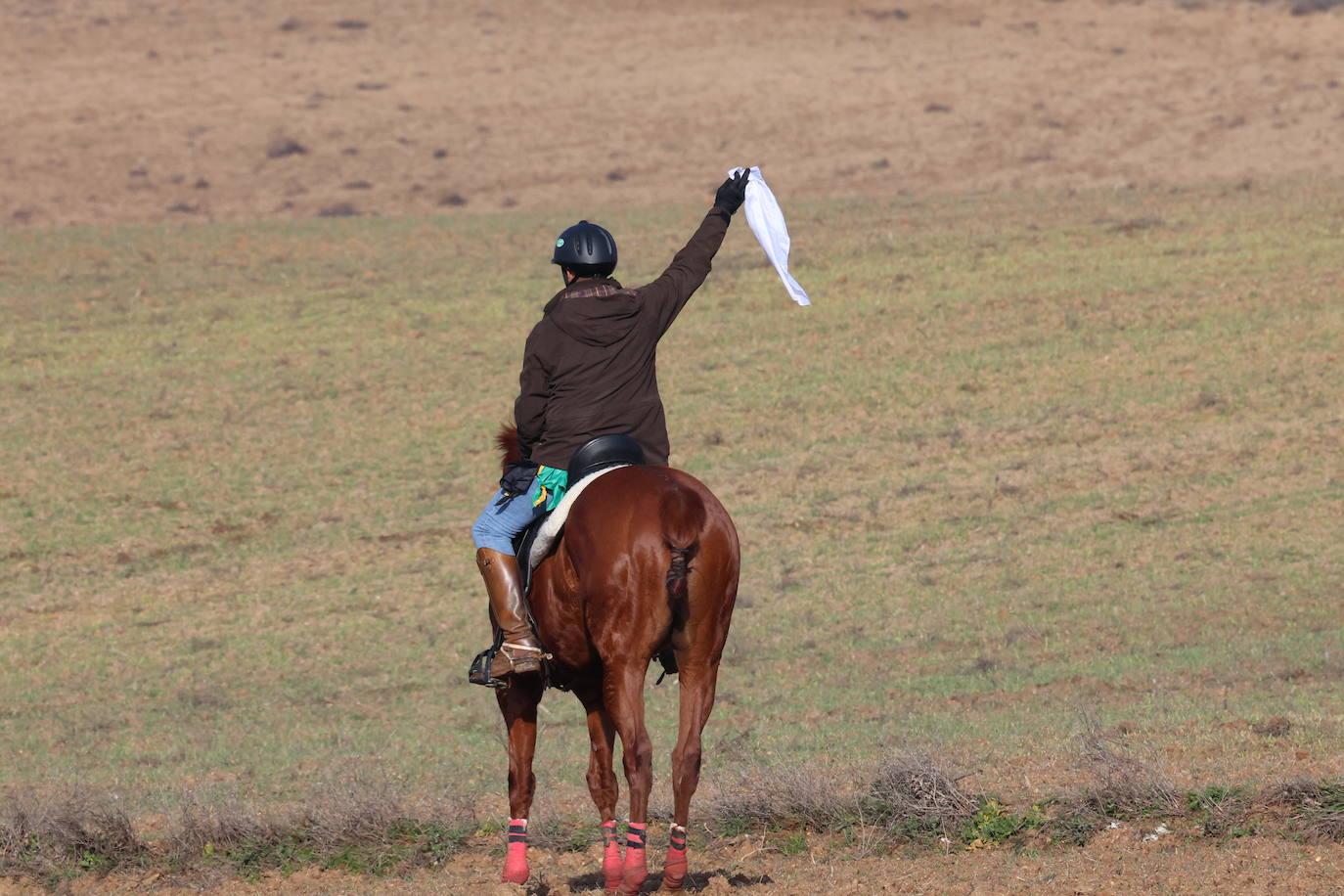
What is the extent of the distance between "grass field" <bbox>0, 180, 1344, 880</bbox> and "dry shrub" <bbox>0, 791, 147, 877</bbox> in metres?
1.93

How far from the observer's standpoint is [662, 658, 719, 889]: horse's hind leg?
6945 mm

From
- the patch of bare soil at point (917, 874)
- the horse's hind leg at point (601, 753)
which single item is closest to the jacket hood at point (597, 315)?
the horse's hind leg at point (601, 753)

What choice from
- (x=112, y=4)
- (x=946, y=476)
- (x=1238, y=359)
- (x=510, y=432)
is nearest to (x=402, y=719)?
(x=510, y=432)

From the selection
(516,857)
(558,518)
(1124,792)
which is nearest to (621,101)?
(1124,792)

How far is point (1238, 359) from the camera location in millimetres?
25203

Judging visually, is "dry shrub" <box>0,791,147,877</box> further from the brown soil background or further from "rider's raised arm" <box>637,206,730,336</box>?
the brown soil background

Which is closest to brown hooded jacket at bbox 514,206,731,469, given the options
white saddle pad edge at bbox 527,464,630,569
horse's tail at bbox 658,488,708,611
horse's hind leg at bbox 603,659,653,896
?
white saddle pad edge at bbox 527,464,630,569

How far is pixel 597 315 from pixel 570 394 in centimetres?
38

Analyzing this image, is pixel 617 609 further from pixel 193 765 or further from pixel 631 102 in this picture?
pixel 631 102

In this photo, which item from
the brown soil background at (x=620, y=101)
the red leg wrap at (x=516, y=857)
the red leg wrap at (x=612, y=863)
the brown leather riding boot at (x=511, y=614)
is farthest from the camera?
the brown soil background at (x=620, y=101)

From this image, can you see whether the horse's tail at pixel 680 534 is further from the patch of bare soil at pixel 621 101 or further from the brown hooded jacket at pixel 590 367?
the patch of bare soil at pixel 621 101

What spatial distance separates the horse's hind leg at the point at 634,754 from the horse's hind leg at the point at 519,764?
853 mm

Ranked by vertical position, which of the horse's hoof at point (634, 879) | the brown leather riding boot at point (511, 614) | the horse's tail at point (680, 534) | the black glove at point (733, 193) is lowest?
the horse's hoof at point (634, 879)

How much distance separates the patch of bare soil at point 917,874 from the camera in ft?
22.9
